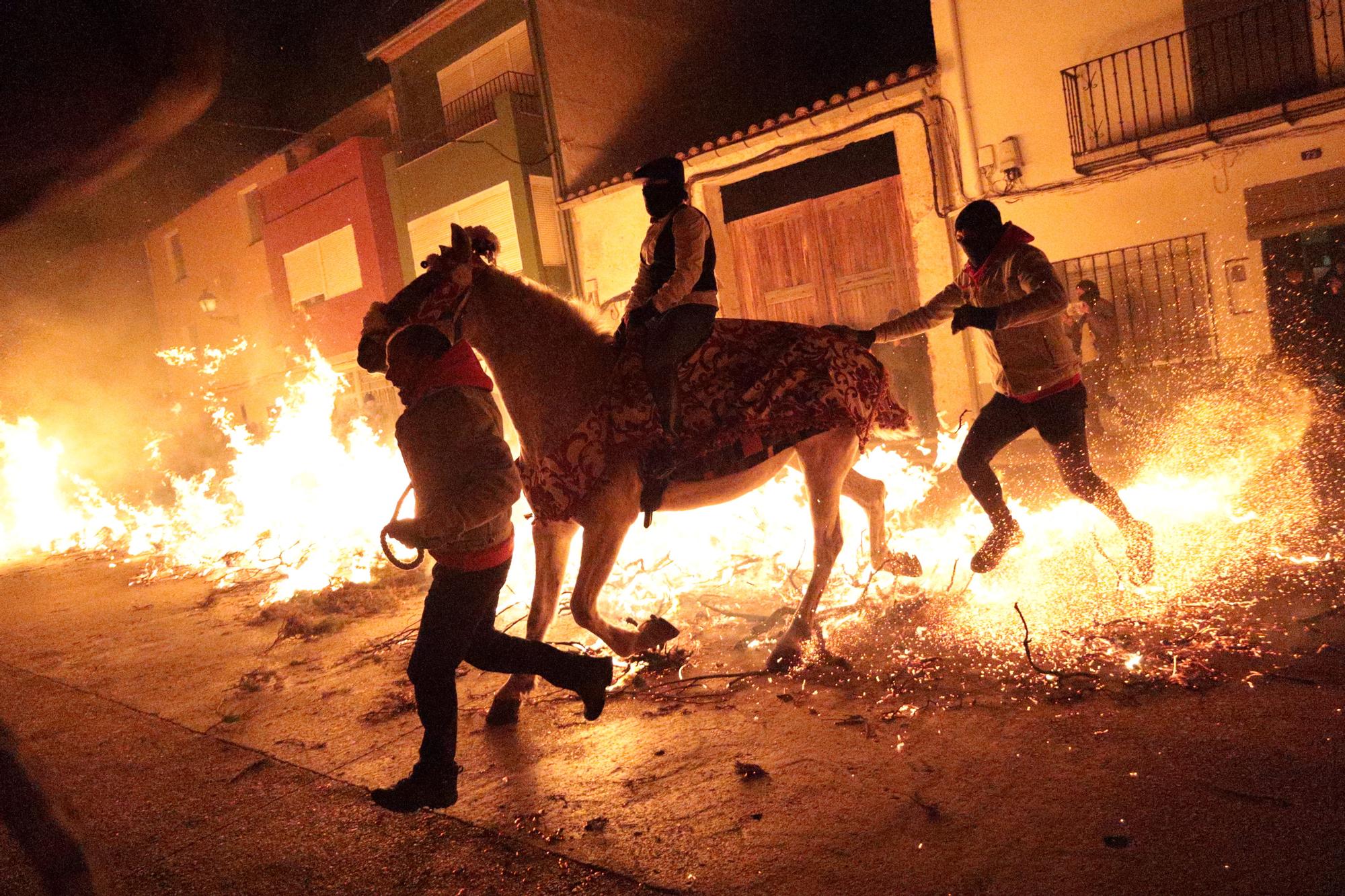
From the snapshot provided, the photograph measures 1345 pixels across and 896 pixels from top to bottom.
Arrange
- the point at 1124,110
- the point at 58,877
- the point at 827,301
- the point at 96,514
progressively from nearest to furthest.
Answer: the point at 58,877
the point at 1124,110
the point at 827,301
the point at 96,514

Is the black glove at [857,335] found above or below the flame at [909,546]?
above

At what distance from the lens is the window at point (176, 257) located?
1113 inches

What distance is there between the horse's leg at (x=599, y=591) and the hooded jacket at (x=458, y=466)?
2.41ft

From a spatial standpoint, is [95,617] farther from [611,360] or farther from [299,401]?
[299,401]

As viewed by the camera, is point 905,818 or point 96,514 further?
point 96,514

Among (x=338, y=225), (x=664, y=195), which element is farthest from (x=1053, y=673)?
(x=338, y=225)

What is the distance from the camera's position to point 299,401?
22391mm

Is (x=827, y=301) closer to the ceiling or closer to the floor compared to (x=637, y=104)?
closer to the floor

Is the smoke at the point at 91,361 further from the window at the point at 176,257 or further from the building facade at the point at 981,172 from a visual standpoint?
the building facade at the point at 981,172

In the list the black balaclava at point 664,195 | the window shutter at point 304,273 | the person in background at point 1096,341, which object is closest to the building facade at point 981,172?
the person in background at point 1096,341

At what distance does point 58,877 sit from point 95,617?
24.0 ft

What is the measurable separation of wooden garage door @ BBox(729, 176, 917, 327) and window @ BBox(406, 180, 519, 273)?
15.3 ft

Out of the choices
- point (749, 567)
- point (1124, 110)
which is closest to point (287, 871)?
point (749, 567)

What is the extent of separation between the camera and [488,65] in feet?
57.9
